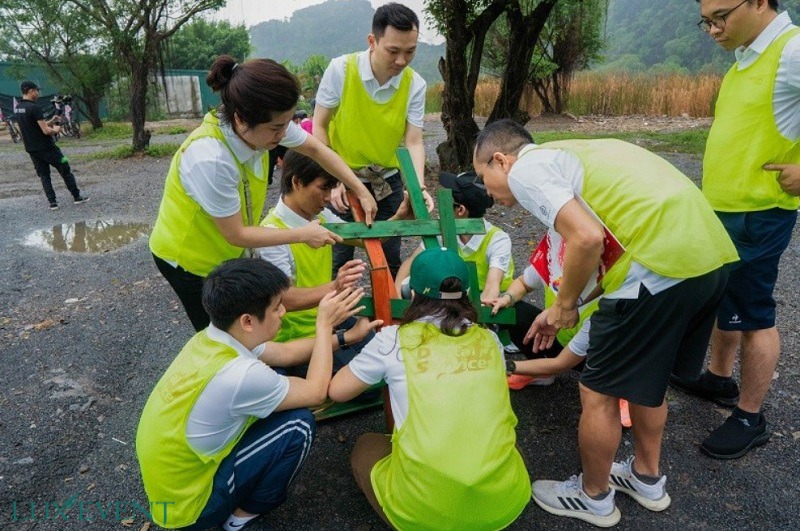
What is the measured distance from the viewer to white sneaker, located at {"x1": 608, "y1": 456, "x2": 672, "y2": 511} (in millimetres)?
2332

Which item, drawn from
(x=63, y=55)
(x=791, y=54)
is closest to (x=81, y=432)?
(x=791, y=54)

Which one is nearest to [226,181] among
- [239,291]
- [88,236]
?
[239,291]

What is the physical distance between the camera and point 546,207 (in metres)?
1.88

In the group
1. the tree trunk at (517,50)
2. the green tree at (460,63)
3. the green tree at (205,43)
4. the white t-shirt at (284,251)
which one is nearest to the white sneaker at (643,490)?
the white t-shirt at (284,251)

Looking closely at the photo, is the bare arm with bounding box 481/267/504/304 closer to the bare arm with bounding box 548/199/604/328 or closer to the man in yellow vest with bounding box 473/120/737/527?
the man in yellow vest with bounding box 473/120/737/527

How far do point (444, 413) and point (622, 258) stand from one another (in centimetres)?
85

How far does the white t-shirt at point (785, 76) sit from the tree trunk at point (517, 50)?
16.4ft

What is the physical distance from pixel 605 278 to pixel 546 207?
0.38 metres

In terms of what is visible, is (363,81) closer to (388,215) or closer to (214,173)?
(388,215)

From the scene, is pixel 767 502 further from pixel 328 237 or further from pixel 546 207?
pixel 328 237

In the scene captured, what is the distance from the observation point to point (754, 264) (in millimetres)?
2502

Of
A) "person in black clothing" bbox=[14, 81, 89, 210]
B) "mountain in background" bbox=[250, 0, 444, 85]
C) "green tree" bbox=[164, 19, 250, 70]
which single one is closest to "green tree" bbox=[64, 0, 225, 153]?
"person in black clothing" bbox=[14, 81, 89, 210]

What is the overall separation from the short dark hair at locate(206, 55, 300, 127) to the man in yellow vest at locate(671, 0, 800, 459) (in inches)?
74.4

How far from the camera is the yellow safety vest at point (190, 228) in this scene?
2.40 metres
